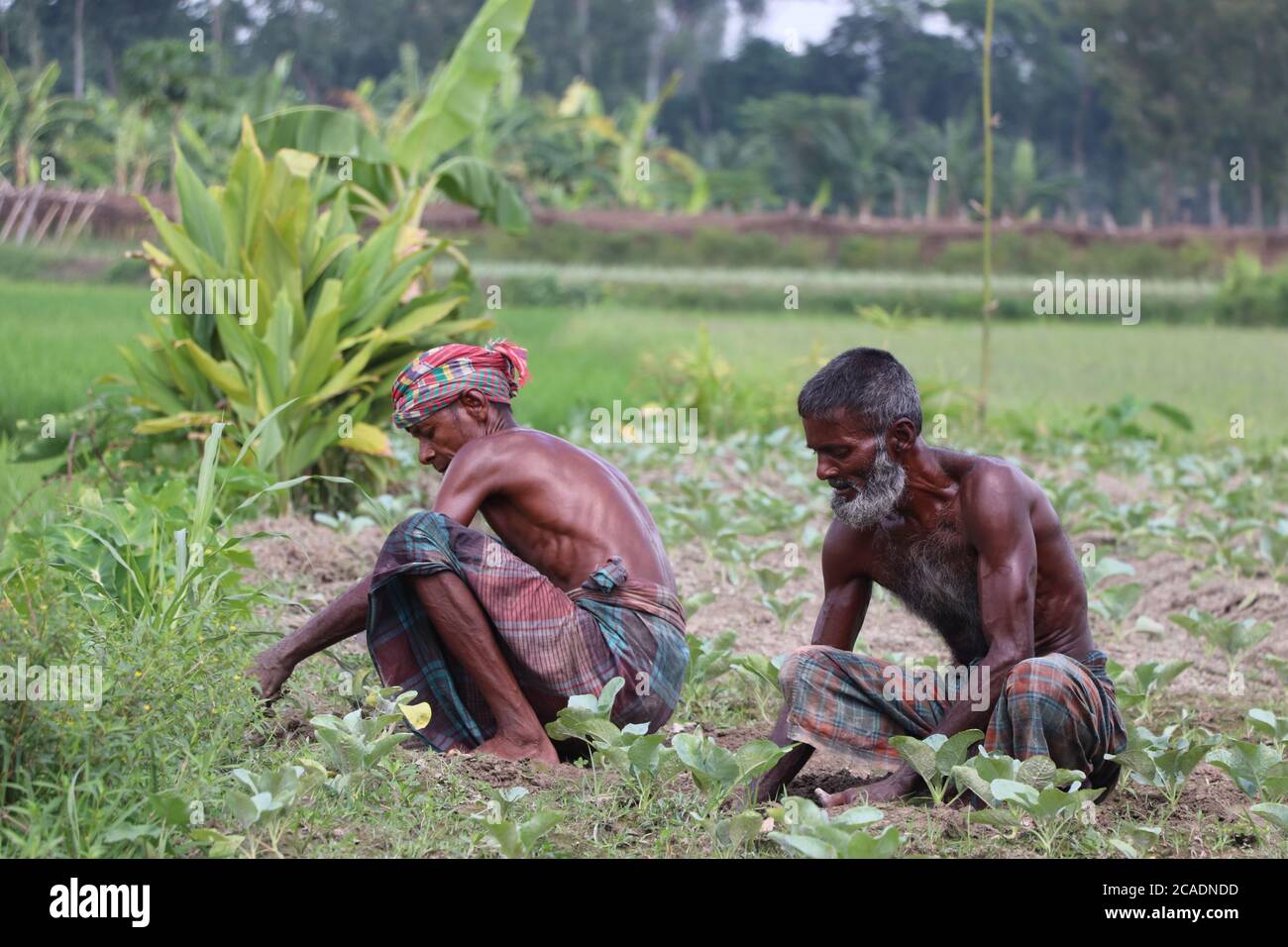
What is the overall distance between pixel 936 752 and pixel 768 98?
29.7 metres

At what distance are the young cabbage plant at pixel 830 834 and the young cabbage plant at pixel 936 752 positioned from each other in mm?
278

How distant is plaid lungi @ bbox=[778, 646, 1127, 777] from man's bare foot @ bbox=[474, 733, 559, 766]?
606 millimetres

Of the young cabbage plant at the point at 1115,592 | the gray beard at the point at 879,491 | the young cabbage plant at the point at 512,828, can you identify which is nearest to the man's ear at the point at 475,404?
the gray beard at the point at 879,491

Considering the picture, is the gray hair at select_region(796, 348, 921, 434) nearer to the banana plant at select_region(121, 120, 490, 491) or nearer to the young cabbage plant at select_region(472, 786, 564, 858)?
the young cabbage plant at select_region(472, 786, 564, 858)

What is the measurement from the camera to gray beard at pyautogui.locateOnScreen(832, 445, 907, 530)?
339cm

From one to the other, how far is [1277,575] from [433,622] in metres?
3.94

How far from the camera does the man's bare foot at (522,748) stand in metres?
3.69

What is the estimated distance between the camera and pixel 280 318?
645 centimetres

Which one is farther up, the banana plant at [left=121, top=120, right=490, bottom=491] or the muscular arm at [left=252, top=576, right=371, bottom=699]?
the banana plant at [left=121, top=120, right=490, bottom=491]

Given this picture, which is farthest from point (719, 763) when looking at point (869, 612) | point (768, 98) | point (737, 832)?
point (768, 98)

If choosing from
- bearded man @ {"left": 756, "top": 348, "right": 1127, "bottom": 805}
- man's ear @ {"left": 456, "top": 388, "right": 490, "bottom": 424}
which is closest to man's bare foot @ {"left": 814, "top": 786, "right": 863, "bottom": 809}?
bearded man @ {"left": 756, "top": 348, "right": 1127, "bottom": 805}

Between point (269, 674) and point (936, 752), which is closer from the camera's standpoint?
point (936, 752)

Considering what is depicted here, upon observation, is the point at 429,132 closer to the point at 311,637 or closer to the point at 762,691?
the point at 762,691
